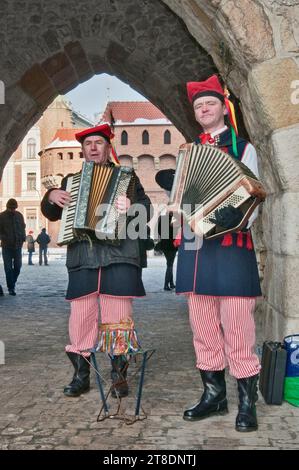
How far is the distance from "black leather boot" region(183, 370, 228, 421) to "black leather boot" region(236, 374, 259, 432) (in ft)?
0.57

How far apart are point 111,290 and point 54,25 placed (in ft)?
21.1

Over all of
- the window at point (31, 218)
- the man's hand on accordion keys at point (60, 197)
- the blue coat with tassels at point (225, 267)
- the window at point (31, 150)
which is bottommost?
the window at point (31, 218)

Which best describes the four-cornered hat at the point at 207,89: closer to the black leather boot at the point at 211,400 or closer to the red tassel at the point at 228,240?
the red tassel at the point at 228,240

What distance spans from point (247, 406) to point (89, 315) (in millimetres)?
1195

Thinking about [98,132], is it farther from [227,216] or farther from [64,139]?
[64,139]

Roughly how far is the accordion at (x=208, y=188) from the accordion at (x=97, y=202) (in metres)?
0.57

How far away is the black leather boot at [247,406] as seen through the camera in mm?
3119

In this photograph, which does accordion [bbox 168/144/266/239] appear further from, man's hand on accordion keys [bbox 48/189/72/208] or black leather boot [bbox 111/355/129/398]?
black leather boot [bbox 111/355/129/398]

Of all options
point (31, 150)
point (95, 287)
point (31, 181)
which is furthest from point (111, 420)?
point (31, 150)

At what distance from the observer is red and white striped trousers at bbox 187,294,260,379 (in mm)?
3246

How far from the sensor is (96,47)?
9250 mm

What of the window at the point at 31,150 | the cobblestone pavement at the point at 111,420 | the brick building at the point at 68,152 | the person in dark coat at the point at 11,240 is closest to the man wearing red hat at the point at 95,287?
the cobblestone pavement at the point at 111,420

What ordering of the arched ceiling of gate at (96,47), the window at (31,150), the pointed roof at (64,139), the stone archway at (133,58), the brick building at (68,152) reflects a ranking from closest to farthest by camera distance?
the stone archway at (133,58), the arched ceiling of gate at (96,47), the brick building at (68,152), the pointed roof at (64,139), the window at (31,150)
